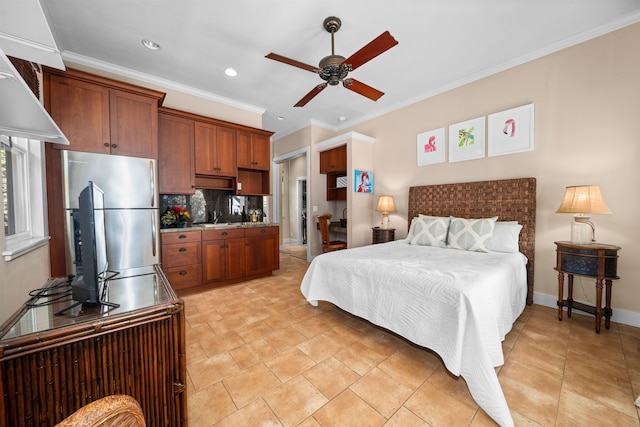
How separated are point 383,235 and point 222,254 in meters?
2.68

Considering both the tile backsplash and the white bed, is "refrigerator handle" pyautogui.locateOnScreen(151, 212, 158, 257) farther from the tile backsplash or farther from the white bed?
the white bed

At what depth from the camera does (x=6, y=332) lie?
82cm

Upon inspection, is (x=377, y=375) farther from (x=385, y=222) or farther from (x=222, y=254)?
(x=385, y=222)

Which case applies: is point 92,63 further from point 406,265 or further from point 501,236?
point 501,236

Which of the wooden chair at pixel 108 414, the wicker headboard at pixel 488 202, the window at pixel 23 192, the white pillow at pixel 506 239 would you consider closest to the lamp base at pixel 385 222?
the wicker headboard at pixel 488 202

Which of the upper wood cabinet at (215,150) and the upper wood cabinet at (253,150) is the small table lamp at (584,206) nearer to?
the upper wood cabinet at (253,150)

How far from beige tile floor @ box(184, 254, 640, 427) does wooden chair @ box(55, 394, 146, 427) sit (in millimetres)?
1092

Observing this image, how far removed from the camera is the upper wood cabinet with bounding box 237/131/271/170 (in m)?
3.96

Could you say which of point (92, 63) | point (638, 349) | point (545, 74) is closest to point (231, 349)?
point (638, 349)

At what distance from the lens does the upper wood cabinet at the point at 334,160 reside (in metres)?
4.69

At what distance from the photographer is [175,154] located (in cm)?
333

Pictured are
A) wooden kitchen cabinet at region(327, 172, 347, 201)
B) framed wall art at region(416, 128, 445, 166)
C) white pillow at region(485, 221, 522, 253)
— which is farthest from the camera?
wooden kitchen cabinet at region(327, 172, 347, 201)

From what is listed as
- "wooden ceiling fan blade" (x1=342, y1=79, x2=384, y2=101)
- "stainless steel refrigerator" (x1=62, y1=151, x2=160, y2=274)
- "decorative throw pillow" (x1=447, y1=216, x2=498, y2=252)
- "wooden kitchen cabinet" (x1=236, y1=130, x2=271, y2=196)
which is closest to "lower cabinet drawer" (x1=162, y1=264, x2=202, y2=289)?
"stainless steel refrigerator" (x1=62, y1=151, x2=160, y2=274)

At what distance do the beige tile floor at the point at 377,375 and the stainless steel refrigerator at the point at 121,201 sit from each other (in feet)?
3.46
